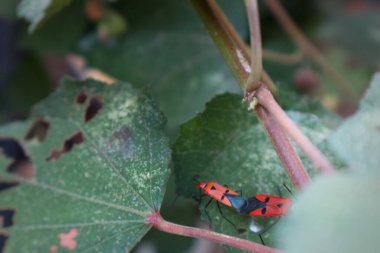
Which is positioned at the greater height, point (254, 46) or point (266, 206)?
point (254, 46)

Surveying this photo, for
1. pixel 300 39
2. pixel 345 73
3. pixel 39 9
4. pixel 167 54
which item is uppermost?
pixel 39 9

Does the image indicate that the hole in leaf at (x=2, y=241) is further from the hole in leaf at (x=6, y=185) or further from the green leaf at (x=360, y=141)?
the green leaf at (x=360, y=141)

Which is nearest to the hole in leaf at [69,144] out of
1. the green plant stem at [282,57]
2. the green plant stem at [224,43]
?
the green plant stem at [224,43]

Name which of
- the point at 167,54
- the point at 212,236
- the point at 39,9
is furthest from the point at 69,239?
the point at 167,54

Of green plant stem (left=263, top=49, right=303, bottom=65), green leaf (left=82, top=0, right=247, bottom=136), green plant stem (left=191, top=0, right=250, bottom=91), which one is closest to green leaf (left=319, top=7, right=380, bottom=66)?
green plant stem (left=263, top=49, right=303, bottom=65)

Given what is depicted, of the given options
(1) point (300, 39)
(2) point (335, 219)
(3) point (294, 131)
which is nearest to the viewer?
(2) point (335, 219)

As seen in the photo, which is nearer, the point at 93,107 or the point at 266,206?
the point at 266,206

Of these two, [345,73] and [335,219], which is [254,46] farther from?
[345,73]

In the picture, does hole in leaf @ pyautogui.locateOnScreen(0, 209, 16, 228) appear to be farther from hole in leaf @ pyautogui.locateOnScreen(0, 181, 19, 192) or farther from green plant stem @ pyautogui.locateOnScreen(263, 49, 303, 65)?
green plant stem @ pyautogui.locateOnScreen(263, 49, 303, 65)
